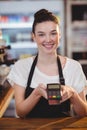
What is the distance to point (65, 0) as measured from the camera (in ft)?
13.9

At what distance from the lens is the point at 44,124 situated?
1.36 meters

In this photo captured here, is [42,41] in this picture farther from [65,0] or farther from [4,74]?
[65,0]

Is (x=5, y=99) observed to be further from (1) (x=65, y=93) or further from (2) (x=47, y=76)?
(1) (x=65, y=93)

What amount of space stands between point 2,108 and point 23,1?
2.78 m

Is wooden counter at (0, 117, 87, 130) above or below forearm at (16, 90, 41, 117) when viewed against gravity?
below

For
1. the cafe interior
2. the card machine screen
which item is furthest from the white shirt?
the cafe interior

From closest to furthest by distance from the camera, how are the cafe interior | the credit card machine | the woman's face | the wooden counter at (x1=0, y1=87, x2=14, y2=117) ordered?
the credit card machine < the woman's face < the wooden counter at (x1=0, y1=87, x2=14, y2=117) < the cafe interior

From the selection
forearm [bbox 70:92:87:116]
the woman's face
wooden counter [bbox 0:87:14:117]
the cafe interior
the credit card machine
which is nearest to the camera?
the credit card machine

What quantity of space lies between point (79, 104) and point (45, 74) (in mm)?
296

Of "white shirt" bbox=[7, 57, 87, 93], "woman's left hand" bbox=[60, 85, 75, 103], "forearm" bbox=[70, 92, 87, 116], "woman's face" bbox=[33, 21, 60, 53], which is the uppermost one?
"woman's face" bbox=[33, 21, 60, 53]

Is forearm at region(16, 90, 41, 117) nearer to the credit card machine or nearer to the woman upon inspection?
the woman

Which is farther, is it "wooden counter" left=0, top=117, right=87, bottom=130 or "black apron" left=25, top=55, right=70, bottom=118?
"black apron" left=25, top=55, right=70, bottom=118

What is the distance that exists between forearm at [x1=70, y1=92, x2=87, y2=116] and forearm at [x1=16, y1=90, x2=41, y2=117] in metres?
0.19

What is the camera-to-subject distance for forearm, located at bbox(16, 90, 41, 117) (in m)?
1.50
